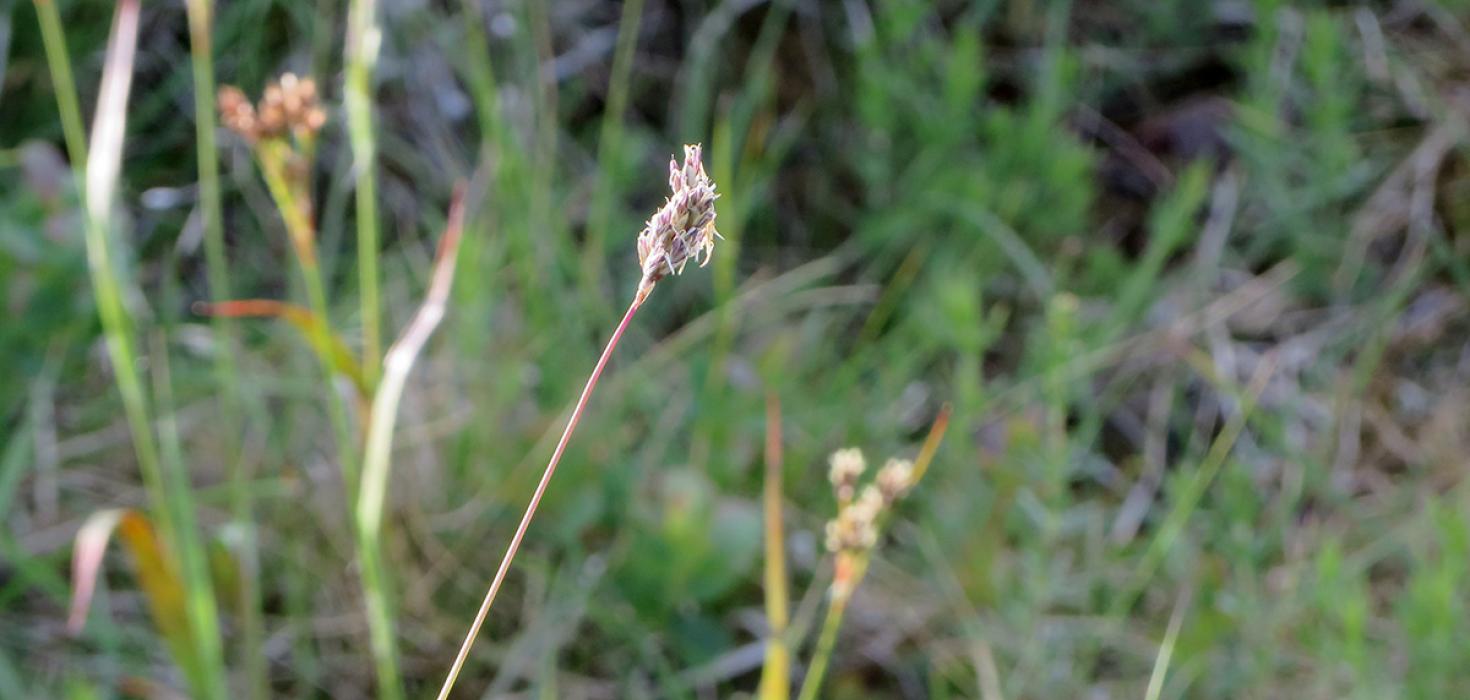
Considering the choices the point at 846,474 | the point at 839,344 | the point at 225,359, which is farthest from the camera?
the point at 839,344

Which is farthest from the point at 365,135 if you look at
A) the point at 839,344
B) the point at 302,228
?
the point at 839,344

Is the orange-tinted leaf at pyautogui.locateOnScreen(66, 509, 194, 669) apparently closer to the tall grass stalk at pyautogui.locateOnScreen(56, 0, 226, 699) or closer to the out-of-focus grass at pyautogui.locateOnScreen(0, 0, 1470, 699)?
the tall grass stalk at pyautogui.locateOnScreen(56, 0, 226, 699)

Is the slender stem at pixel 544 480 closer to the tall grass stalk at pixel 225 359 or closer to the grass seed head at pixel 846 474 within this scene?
the grass seed head at pixel 846 474

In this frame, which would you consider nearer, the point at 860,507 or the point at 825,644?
the point at 860,507

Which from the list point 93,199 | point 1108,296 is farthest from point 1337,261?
point 93,199

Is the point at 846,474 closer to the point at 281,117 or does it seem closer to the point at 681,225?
the point at 681,225

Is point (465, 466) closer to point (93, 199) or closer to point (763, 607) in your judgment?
point (763, 607)
